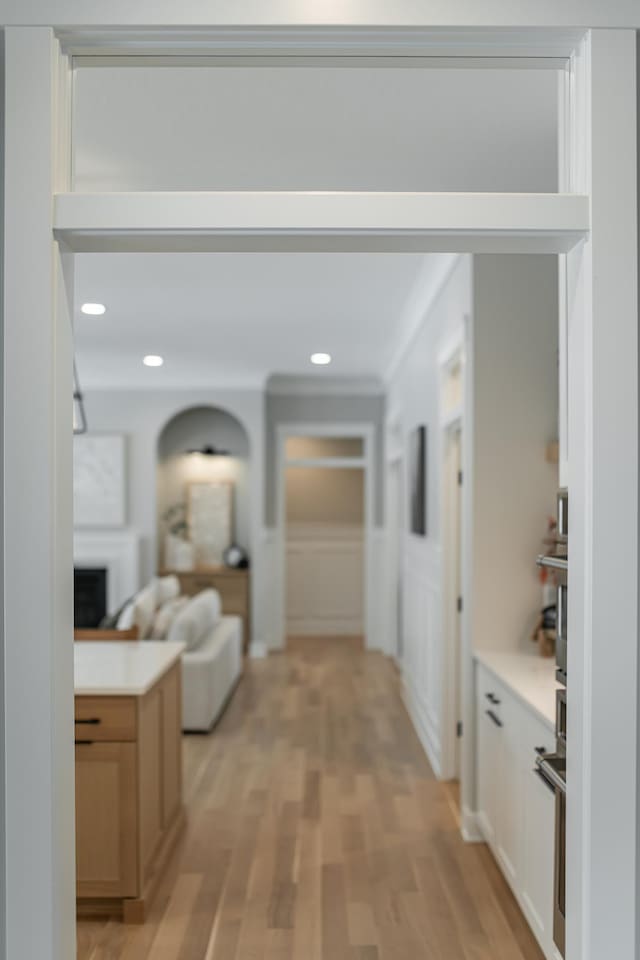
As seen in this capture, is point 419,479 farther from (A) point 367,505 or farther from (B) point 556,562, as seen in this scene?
(B) point 556,562

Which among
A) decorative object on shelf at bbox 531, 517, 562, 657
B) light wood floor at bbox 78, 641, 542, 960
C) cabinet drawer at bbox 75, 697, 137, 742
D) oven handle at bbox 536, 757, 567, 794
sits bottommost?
light wood floor at bbox 78, 641, 542, 960

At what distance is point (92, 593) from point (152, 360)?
257 cm

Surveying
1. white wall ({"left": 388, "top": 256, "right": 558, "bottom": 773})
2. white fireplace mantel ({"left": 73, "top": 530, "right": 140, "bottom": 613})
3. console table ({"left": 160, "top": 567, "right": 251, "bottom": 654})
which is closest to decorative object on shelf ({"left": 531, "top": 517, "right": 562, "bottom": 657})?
white wall ({"left": 388, "top": 256, "right": 558, "bottom": 773})

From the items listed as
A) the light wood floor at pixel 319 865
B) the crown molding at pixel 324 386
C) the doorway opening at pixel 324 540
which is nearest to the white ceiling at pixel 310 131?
the light wood floor at pixel 319 865

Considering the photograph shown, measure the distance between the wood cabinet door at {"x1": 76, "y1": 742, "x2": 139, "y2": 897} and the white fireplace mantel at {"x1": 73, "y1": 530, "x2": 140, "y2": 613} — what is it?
531 cm

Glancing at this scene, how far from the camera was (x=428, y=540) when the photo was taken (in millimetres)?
5320

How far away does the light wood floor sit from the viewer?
113 inches

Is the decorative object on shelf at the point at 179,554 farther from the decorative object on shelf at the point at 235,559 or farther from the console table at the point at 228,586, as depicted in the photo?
the decorative object on shelf at the point at 235,559

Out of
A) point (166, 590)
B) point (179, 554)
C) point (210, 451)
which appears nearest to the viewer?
point (166, 590)

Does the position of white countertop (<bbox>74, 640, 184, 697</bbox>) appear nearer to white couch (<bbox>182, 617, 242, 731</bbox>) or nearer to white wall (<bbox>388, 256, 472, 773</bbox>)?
white couch (<bbox>182, 617, 242, 731</bbox>)

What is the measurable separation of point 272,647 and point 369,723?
9.88 feet

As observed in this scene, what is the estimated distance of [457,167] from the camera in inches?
76.1

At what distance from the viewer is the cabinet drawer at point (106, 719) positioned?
304 centimetres

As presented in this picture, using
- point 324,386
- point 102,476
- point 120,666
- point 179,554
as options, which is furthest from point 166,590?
point 120,666
